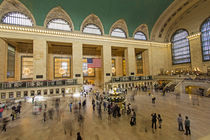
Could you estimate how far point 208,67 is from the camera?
20.1m

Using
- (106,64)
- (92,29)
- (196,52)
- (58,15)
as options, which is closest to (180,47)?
(196,52)

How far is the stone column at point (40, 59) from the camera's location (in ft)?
57.2

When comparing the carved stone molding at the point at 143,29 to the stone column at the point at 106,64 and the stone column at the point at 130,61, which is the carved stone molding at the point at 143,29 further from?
the stone column at the point at 106,64

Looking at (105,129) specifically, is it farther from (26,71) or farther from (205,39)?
(205,39)

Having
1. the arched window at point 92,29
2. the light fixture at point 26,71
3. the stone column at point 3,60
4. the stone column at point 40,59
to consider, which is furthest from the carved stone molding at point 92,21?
the light fixture at point 26,71

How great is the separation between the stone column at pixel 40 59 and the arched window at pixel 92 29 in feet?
29.4

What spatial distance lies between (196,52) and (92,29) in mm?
24433

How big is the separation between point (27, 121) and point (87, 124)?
4.78 m

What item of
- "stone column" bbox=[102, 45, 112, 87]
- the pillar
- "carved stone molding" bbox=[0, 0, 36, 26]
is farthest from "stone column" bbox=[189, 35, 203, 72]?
"carved stone molding" bbox=[0, 0, 36, 26]

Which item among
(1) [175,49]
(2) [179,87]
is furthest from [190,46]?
(2) [179,87]

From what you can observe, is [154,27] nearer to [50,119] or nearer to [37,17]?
[37,17]

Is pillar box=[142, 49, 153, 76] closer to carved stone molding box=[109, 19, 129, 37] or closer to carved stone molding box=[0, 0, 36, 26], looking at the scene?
carved stone molding box=[109, 19, 129, 37]

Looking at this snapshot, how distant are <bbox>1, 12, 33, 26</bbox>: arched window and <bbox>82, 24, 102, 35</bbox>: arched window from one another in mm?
10346

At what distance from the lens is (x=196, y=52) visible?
22000 millimetres
